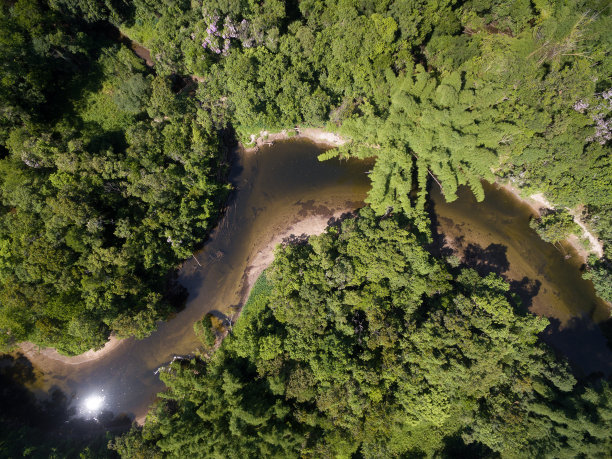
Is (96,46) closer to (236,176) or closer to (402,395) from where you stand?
(236,176)

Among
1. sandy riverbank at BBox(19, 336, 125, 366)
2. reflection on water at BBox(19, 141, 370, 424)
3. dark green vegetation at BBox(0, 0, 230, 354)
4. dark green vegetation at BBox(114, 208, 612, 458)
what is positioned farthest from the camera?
reflection on water at BBox(19, 141, 370, 424)

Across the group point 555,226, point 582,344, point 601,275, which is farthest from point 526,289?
point 582,344

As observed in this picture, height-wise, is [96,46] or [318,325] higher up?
[96,46]

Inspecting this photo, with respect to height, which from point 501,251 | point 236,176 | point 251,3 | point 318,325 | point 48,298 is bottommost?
point 318,325

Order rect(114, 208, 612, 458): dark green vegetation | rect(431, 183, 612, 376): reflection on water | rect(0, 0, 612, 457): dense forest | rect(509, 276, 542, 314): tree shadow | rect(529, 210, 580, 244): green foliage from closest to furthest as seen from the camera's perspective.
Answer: rect(114, 208, 612, 458): dark green vegetation → rect(0, 0, 612, 457): dense forest → rect(529, 210, 580, 244): green foliage → rect(431, 183, 612, 376): reflection on water → rect(509, 276, 542, 314): tree shadow

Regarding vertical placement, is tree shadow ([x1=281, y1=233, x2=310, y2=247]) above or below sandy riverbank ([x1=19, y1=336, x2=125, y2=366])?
above

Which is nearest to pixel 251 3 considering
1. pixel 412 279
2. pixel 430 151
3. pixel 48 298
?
pixel 430 151

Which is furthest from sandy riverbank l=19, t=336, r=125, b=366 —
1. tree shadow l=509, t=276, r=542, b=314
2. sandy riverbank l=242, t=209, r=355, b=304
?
tree shadow l=509, t=276, r=542, b=314

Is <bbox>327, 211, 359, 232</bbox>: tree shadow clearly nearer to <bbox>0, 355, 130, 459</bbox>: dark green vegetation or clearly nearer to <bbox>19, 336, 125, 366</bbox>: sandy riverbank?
<bbox>19, 336, 125, 366</bbox>: sandy riverbank
